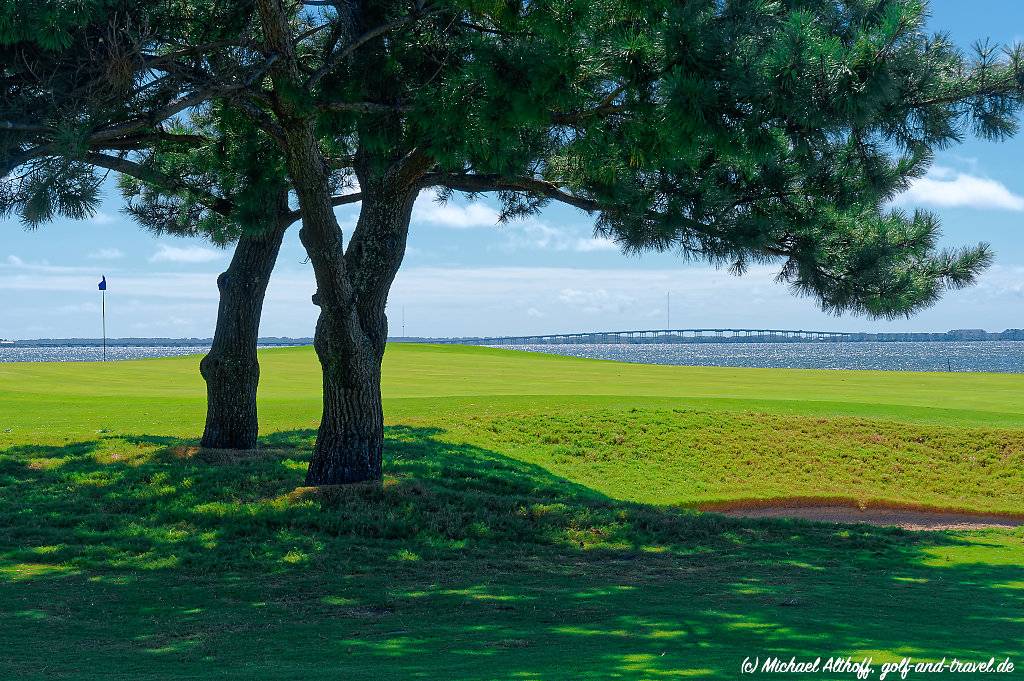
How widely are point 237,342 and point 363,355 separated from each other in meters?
3.73

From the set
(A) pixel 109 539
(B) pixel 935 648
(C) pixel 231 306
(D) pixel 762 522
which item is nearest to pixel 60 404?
(C) pixel 231 306

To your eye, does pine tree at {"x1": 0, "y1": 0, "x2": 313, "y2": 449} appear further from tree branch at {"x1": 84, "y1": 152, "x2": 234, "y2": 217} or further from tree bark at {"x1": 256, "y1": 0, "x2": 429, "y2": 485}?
tree bark at {"x1": 256, "y1": 0, "x2": 429, "y2": 485}

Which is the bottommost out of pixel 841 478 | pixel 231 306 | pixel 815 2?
pixel 841 478

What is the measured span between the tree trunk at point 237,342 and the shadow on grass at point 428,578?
54 centimetres

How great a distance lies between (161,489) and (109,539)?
184 cm

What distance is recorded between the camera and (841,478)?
58.0 feet

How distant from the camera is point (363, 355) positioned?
13016 millimetres

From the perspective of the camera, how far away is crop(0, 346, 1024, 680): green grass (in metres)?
6.71

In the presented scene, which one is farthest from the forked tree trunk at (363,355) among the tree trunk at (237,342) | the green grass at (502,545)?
the tree trunk at (237,342)

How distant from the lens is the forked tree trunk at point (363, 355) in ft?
42.7

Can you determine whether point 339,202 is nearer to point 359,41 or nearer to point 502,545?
point 359,41

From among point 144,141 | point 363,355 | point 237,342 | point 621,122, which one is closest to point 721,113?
point 621,122

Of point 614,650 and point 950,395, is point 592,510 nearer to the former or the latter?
point 614,650

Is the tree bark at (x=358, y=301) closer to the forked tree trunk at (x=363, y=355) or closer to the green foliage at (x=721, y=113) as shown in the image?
the forked tree trunk at (x=363, y=355)
